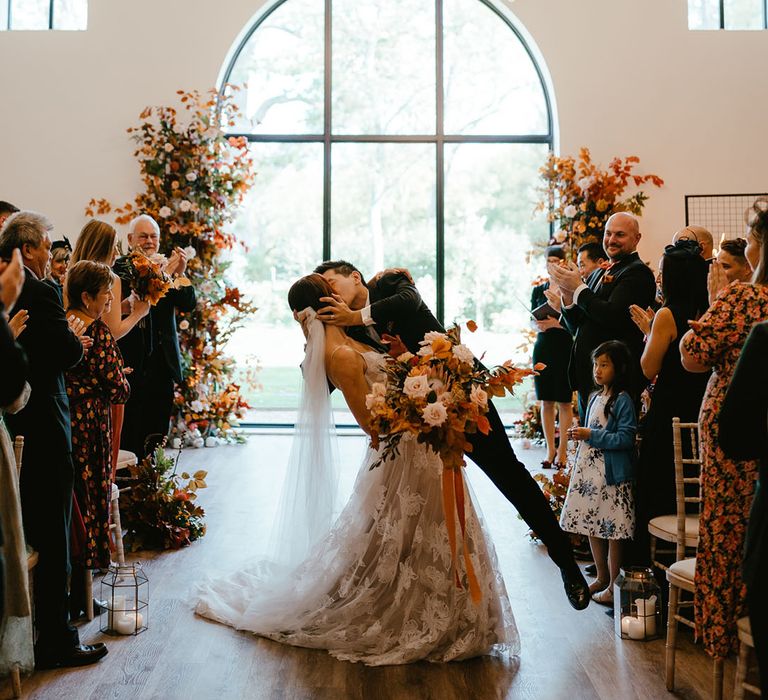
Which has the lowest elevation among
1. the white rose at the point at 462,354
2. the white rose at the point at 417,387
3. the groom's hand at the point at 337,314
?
the white rose at the point at 417,387

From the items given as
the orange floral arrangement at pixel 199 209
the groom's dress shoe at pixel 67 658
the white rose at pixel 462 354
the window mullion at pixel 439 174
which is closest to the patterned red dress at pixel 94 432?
the groom's dress shoe at pixel 67 658

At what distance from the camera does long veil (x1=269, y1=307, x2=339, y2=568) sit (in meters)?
3.99

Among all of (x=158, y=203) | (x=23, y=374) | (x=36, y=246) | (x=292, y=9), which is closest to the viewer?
(x=23, y=374)

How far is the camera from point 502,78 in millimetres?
9727

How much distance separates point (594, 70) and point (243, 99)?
356 centimetres

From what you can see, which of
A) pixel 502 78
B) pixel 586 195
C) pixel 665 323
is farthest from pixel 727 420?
pixel 502 78

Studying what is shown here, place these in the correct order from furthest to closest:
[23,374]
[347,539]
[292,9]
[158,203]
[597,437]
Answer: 1. [292,9]
2. [158,203]
3. [597,437]
4. [347,539]
5. [23,374]

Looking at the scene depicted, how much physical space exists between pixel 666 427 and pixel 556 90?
5.83 m

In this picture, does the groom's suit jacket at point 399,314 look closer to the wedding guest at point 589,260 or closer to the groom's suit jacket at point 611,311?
the groom's suit jacket at point 611,311

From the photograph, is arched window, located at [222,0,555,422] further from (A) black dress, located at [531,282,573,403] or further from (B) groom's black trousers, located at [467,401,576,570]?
(B) groom's black trousers, located at [467,401,576,570]

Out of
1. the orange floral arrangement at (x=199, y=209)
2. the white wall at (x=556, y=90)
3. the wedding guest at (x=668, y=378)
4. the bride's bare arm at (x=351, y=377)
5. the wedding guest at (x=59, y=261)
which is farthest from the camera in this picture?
the white wall at (x=556, y=90)

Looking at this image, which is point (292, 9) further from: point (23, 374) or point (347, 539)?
point (23, 374)

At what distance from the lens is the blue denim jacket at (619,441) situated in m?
4.08

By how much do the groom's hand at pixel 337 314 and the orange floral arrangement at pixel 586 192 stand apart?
5090 millimetres
